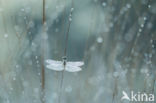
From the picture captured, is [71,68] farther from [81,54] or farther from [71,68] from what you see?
[81,54]

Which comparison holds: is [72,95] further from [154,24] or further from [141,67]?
[154,24]

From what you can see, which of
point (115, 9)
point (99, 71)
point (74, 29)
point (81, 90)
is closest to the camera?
point (81, 90)

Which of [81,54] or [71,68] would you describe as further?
[81,54]

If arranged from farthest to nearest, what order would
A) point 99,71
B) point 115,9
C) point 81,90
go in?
point 115,9 < point 99,71 < point 81,90

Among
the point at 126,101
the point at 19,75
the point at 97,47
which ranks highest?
the point at 97,47

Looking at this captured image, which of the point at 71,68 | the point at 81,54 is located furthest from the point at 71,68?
the point at 81,54

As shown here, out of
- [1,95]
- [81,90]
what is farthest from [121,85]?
[1,95]

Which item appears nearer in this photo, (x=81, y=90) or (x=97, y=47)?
(x=81, y=90)

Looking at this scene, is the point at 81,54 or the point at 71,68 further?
the point at 81,54
